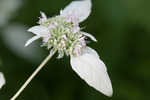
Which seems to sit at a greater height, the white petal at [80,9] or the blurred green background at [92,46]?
the white petal at [80,9]

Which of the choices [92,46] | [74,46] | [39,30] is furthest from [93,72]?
[92,46]

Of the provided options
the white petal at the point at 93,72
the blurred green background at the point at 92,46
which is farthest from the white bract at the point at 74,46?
the blurred green background at the point at 92,46

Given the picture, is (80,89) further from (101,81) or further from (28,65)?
(101,81)

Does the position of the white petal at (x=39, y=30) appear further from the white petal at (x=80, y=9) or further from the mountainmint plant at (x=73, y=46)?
the white petal at (x=80, y=9)

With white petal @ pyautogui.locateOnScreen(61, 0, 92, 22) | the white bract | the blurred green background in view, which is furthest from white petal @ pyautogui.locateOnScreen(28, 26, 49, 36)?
the blurred green background

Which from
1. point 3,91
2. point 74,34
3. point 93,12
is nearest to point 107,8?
point 93,12

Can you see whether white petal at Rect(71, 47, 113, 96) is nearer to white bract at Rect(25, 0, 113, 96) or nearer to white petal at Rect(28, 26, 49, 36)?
white bract at Rect(25, 0, 113, 96)

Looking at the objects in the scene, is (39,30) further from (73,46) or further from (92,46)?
(92,46)
